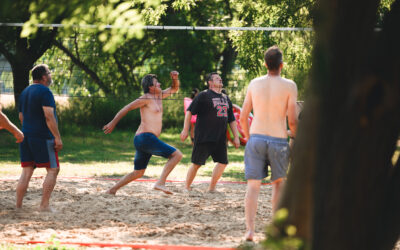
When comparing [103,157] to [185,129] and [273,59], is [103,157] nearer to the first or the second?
[185,129]

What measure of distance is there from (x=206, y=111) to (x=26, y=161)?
2.80 metres

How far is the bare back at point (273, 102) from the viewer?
5.24 m

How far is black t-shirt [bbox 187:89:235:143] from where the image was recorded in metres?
8.36

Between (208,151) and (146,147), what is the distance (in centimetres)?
116

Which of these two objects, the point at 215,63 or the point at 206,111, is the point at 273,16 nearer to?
the point at 206,111

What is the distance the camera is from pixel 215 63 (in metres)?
26.7

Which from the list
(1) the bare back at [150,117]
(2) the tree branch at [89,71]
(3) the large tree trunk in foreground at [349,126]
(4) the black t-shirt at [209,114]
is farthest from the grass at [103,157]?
(3) the large tree trunk in foreground at [349,126]

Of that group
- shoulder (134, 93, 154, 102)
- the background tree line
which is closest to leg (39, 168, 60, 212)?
shoulder (134, 93, 154, 102)

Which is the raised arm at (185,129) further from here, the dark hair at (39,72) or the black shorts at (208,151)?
the dark hair at (39,72)

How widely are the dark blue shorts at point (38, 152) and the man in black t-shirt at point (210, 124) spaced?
2.28m

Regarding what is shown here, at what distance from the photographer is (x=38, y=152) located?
6.59m

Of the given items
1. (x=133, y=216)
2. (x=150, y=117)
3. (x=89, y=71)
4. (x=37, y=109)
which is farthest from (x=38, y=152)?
(x=89, y=71)

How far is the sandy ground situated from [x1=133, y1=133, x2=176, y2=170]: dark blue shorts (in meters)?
0.53

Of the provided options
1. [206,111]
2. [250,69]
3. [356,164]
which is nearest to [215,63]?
[250,69]
